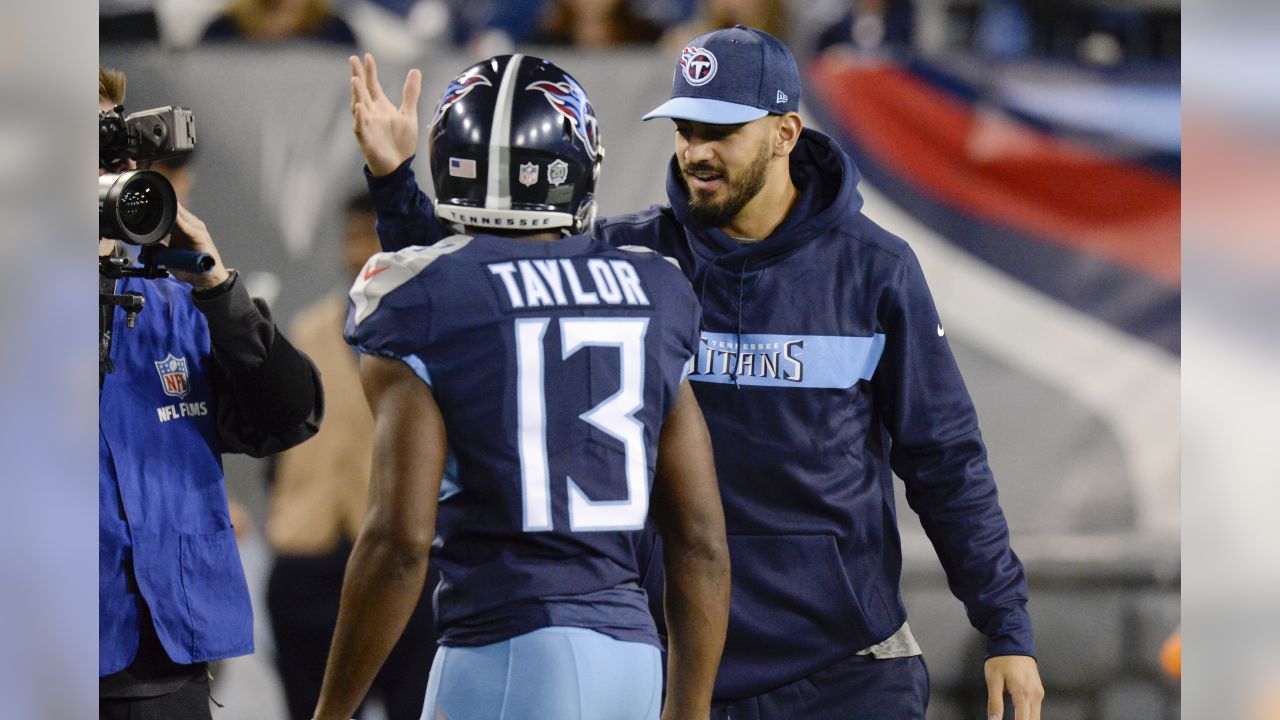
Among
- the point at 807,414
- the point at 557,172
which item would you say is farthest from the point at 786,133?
the point at 557,172

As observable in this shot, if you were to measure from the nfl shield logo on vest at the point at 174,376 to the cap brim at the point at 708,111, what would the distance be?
0.93 meters

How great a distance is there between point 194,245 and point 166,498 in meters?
0.43

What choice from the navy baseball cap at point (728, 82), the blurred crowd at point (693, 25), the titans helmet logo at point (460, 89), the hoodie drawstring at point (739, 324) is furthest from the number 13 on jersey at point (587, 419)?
the blurred crowd at point (693, 25)

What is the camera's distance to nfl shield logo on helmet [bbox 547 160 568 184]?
6.05ft

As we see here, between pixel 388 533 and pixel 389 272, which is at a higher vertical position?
pixel 389 272

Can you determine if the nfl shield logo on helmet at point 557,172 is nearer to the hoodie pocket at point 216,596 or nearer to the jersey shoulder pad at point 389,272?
the jersey shoulder pad at point 389,272

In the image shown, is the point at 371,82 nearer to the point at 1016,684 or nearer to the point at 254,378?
the point at 254,378

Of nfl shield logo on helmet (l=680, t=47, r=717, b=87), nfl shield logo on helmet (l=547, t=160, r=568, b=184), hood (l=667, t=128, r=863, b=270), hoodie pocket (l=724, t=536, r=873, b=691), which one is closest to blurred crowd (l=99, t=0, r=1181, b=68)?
hood (l=667, t=128, r=863, b=270)

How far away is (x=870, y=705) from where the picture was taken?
2432 mm

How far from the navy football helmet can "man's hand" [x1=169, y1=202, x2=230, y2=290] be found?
599 mm

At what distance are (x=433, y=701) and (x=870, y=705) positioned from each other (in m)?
0.98

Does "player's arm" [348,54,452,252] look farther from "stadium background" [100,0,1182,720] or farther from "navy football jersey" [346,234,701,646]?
"stadium background" [100,0,1182,720]

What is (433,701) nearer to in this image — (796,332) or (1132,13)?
(796,332)

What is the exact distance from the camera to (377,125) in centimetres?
243
